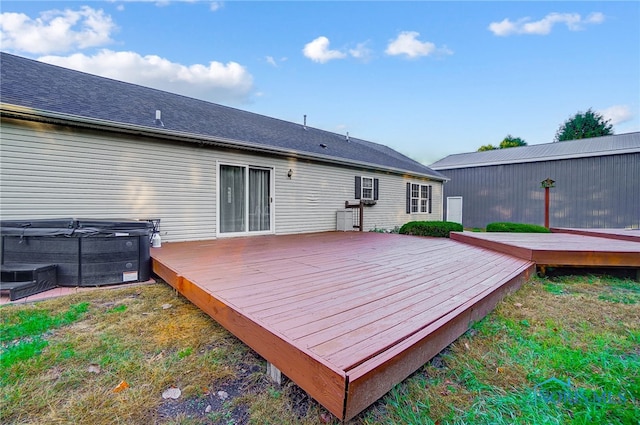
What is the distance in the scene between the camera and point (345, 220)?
8.26m

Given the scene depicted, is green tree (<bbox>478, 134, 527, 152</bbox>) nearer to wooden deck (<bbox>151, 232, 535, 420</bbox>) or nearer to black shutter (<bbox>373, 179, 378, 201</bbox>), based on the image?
black shutter (<bbox>373, 179, 378, 201</bbox>)

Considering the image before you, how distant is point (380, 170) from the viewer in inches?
382

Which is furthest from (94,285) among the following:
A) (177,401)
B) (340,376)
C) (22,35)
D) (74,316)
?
(22,35)

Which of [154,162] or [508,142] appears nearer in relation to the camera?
[154,162]

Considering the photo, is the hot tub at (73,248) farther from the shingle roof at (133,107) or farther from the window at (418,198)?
the window at (418,198)

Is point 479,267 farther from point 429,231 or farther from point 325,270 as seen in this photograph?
point 429,231

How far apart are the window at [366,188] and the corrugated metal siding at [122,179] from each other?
2.18 meters

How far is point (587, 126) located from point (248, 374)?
35.5 m

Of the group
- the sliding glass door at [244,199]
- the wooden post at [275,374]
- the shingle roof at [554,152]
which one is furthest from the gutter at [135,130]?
the shingle roof at [554,152]

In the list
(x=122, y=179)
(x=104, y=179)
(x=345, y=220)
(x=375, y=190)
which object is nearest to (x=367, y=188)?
(x=375, y=190)

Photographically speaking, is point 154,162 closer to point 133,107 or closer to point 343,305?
point 133,107

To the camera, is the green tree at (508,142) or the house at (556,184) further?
the green tree at (508,142)

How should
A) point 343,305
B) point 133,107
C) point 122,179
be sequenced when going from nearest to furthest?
point 343,305, point 122,179, point 133,107

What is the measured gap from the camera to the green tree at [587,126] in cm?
2552
